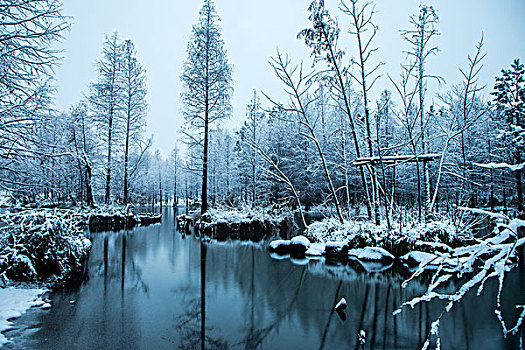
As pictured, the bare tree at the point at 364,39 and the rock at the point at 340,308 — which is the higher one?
the bare tree at the point at 364,39

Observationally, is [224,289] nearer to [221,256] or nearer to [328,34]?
[221,256]

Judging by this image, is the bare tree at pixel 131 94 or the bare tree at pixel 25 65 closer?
the bare tree at pixel 25 65

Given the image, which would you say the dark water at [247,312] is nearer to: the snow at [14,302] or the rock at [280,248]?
the snow at [14,302]

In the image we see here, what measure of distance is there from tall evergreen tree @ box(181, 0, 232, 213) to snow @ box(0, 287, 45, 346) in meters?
12.7

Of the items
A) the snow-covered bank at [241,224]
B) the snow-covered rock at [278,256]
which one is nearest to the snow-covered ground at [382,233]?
the snow-covered rock at [278,256]

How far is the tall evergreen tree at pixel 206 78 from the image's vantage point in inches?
730

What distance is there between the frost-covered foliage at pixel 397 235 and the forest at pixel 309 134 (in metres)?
0.03

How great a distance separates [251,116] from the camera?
25.0 metres

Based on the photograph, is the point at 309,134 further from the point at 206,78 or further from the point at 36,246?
the point at 36,246

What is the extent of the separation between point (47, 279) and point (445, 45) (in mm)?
15806

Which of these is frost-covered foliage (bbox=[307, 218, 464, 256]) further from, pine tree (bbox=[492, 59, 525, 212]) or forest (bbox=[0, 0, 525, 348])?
pine tree (bbox=[492, 59, 525, 212])

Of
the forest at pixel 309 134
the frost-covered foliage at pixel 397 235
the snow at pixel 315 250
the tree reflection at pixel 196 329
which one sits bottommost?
the tree reflection at pixel 196 329

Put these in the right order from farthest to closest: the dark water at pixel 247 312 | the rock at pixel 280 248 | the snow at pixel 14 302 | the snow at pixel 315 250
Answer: the rock at pixel 280 248 → the snow at pixel 315 250 → the snow at pixel 14 302 → the dark water at pixel 247 312

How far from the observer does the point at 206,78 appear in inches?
733
